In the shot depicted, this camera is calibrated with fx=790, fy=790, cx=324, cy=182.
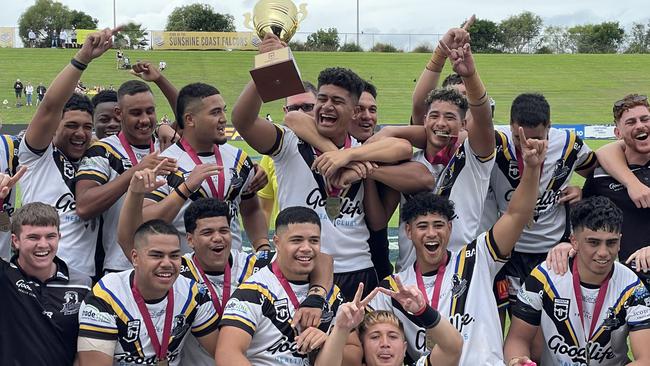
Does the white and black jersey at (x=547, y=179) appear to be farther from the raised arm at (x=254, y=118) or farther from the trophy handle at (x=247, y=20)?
the trophy handle at (x=247, y=20)

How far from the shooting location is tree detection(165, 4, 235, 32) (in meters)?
71.0

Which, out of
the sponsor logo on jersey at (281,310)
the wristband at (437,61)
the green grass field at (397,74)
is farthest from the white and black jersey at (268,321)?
the green grass field at (397,74)

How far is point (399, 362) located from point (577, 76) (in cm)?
4763

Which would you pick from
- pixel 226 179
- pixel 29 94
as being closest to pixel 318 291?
pixel 226 179

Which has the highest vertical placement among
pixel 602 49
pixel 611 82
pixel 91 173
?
pixel 602 49

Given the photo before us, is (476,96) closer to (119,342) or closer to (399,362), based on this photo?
(399,362)

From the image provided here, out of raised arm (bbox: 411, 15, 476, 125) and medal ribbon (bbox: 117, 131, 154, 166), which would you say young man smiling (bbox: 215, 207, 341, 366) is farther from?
raised arm (bbox: 411, 15, 476, 125)

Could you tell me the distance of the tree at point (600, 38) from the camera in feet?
211

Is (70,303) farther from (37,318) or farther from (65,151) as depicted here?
(65,151)

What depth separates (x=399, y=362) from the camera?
4770 mm

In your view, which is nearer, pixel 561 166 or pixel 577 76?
pixel 561 166

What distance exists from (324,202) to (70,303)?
5.86 ft

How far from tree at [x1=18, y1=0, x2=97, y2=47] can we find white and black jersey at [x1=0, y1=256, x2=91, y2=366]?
75032 mm

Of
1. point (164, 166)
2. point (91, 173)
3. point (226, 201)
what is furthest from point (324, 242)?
point (91, 173)
